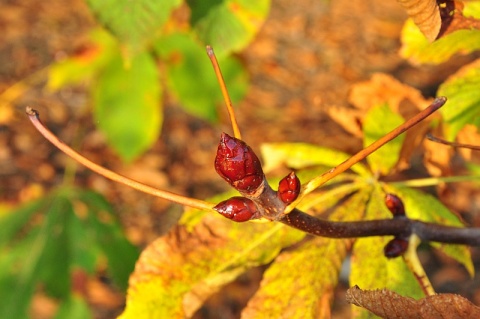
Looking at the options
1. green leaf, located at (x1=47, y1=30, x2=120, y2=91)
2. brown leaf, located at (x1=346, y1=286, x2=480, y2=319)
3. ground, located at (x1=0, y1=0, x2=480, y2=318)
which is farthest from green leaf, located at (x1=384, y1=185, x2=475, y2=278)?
ground, located at (x1=0, y1=0, x2=480, y2=318)

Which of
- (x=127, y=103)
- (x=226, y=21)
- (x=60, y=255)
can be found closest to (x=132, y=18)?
(x=226, y=21)

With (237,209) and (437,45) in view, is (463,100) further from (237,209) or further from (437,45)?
(237,209)

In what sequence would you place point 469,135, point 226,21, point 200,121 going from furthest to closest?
point 200,121 < point 226,21 < point 469,135

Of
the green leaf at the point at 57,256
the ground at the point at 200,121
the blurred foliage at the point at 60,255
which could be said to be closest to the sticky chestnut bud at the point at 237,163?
the blurred foliage at the point at 60,255

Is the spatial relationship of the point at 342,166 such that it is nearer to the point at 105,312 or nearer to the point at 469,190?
the point at 105,312

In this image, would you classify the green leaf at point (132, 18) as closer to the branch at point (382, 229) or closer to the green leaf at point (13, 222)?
the branch at point (382, 229)

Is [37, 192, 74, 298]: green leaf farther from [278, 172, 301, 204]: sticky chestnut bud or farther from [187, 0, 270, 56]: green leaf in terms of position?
[278, 172, 301, 204]: sticky chestnut bud
